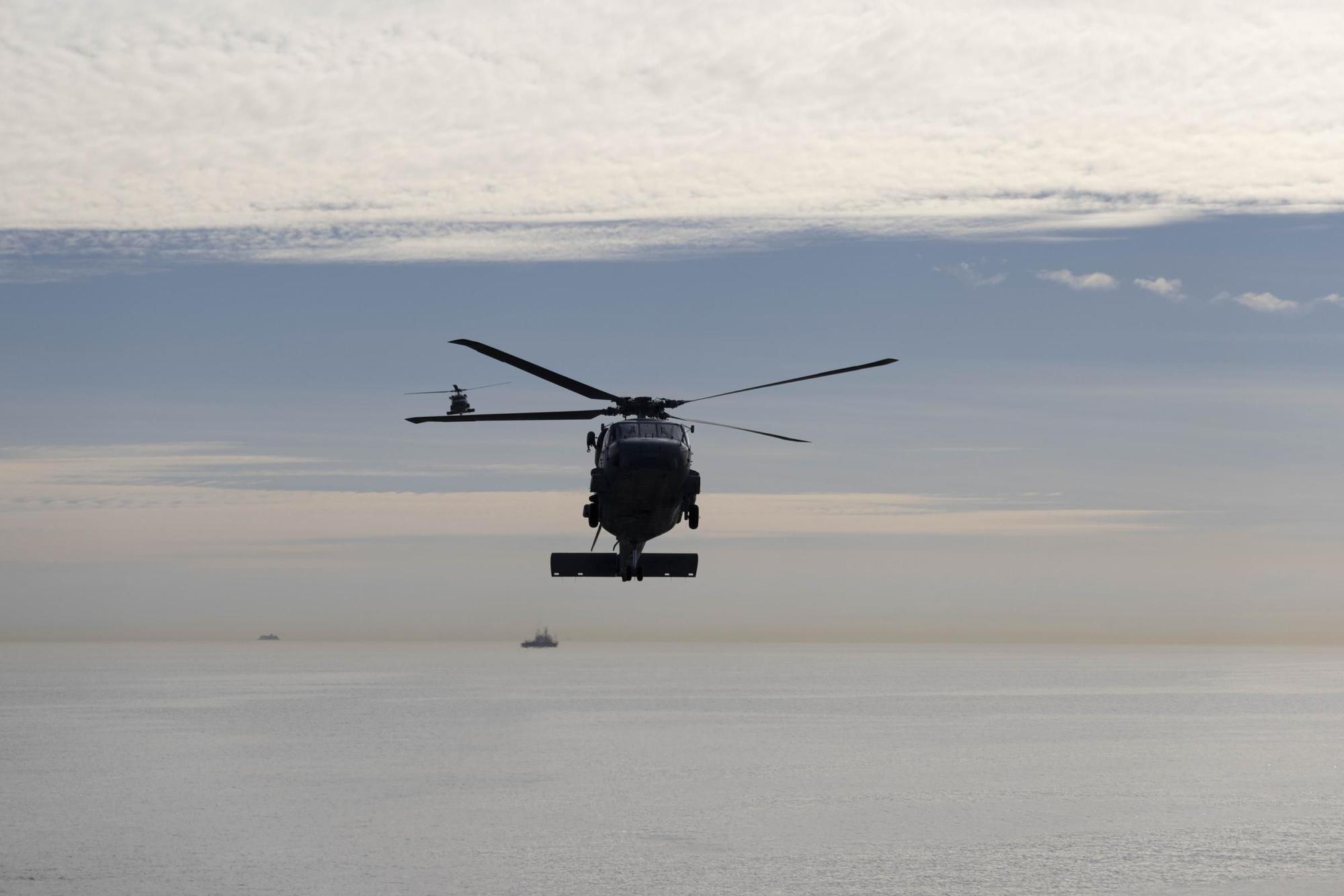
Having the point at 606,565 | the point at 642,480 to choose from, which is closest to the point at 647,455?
the point at 642,480

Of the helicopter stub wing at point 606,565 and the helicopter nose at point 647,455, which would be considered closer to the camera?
the helicopter nose at point 647,455

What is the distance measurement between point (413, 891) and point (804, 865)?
43.8 m

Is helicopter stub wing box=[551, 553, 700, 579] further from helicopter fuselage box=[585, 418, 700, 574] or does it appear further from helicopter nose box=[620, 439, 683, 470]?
helicopter nose box=[620, 439, 683, 470]

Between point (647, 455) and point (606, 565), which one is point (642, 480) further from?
point (606, 565)

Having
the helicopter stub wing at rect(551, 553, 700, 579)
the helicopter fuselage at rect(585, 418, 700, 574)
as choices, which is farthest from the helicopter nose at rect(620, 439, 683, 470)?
the helicopter stub wing at rect(551, 553, 700, 579)

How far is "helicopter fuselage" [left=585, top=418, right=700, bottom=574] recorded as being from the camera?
3975 centimetres

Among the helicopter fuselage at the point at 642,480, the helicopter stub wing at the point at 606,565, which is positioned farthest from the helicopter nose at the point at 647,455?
the helicopter stub wing at the point at 606,565

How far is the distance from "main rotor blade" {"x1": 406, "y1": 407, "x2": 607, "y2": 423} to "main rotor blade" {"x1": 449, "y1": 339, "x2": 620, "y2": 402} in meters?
0.59

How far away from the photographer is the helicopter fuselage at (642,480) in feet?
130

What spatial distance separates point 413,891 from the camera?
13638 centimetres

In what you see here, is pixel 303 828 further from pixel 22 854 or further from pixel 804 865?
pixel 804 865

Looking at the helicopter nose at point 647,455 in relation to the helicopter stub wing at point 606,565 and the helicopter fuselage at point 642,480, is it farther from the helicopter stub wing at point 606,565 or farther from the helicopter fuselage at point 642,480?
the helicopter stub wing at point 606,565

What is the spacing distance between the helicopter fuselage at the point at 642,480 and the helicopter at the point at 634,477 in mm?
20

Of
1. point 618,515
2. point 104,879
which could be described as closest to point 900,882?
point 104,879
